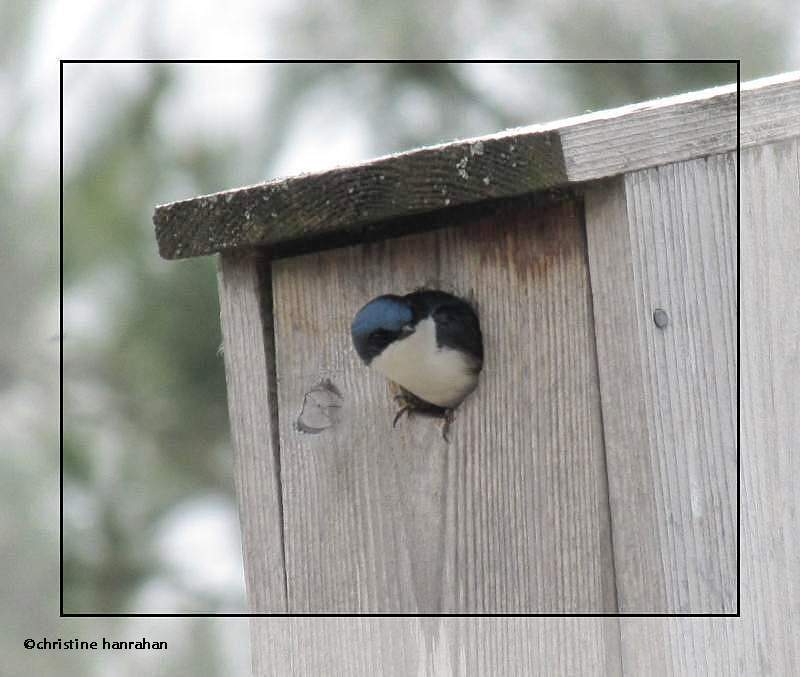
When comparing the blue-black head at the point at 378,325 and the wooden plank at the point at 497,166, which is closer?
the wooden plank at the point at 497,166

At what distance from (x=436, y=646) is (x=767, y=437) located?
45cm

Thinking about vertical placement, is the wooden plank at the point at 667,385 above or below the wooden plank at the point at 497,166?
below

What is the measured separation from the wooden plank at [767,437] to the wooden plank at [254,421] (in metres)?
0.49

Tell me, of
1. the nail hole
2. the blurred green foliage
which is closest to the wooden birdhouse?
the nail hole

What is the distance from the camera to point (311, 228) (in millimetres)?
1670

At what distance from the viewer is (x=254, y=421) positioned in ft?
5.92

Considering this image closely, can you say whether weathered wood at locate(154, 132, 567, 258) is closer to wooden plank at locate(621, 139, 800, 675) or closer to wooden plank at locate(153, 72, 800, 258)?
wooden plank at locate(153, 72, 800, 258)

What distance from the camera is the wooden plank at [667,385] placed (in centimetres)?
149

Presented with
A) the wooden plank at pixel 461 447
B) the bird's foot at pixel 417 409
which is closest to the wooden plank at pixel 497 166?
the wooden plank at pixel 461 447

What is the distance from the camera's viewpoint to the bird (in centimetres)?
170

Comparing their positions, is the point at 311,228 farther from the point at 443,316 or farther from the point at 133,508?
the point at 133,508

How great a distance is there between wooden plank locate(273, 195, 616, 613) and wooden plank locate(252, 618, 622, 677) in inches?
0.8

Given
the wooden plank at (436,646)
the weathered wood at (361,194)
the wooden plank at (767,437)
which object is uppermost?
the weathered wood at (361,194)

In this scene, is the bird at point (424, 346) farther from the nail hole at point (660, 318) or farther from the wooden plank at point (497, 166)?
the nail hole at point (660, 318)
